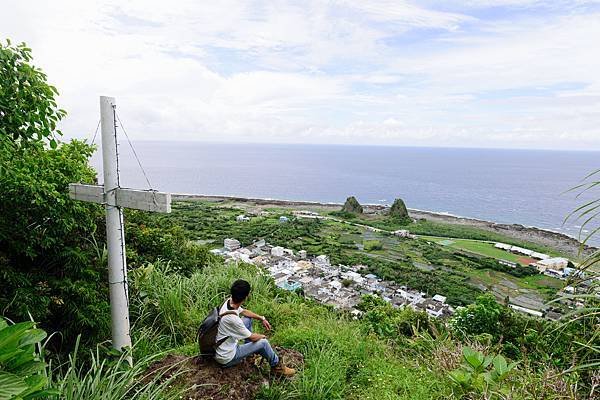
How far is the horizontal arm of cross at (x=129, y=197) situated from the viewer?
2.78 m

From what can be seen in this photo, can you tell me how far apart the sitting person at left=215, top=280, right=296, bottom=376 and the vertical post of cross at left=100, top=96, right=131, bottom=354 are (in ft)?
2.53

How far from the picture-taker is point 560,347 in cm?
559

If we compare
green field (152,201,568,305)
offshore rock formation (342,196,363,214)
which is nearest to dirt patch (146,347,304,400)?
green field (152,201,568,305)

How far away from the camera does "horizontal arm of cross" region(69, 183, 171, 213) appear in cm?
278

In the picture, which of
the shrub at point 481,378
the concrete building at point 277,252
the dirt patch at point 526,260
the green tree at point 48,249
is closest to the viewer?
the shrub at point 481,378

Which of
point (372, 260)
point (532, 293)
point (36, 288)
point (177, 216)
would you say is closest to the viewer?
point (36, 288)

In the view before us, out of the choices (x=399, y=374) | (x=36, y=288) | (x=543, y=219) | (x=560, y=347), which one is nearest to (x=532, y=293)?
(x=560, y=347)

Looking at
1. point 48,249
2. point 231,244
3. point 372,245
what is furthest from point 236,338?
point 372,245

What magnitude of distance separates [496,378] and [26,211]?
11.6ft

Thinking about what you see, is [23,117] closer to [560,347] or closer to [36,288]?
[36,288]

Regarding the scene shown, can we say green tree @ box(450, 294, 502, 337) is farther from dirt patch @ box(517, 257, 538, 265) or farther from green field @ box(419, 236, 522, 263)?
green field @ box(419, 236, 522, 263)

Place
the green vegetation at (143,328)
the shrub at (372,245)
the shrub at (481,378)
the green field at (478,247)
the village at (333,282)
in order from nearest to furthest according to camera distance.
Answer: the green vegetation at (143,328) → the shrub at (481,378) → the village at (333,282) → the green field at (478,247) → the shrub at (372,245)

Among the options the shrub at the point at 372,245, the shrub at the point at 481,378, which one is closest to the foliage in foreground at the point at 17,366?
the shrub at the point at 481,378

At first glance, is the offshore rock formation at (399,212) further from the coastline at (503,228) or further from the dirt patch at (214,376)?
the dirt patch at (214,376)
